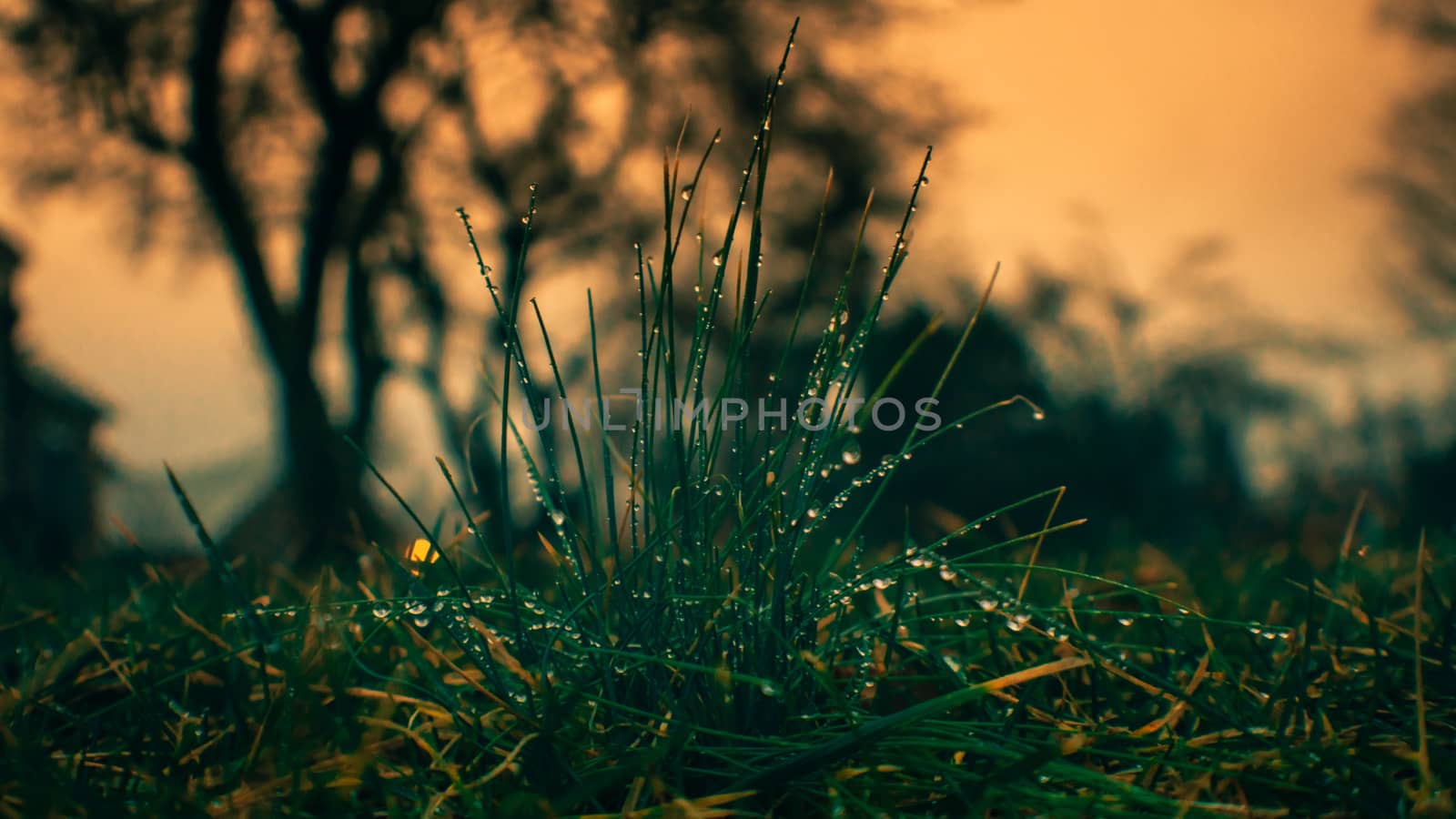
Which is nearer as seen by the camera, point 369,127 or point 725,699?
point 725,699

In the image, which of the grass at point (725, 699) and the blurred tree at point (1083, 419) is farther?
the blurred tree at point (1083, 419)

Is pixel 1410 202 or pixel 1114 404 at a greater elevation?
pixel 1410 202

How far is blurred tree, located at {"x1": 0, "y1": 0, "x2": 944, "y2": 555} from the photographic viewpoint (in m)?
8.09

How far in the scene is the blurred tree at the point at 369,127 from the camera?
809 cm

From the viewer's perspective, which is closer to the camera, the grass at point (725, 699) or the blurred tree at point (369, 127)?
the grass at point (725, 699)

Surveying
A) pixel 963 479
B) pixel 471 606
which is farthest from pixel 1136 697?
pixel 963 479

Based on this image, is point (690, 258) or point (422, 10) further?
point (690, 258)

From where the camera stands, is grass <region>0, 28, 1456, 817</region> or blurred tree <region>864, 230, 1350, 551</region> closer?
grass <region>0, 28, 1456, 817</region>

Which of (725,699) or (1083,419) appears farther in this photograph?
(1083,419)

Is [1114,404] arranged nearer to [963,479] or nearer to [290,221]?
[963,479]

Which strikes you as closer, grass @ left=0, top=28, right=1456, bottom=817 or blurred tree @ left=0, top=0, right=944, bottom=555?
grass @ left=0, top=28, right=1456, bottom=817

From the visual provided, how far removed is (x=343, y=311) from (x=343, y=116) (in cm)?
208

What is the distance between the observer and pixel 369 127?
8.75 metres

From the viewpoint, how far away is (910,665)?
56.7 inches
